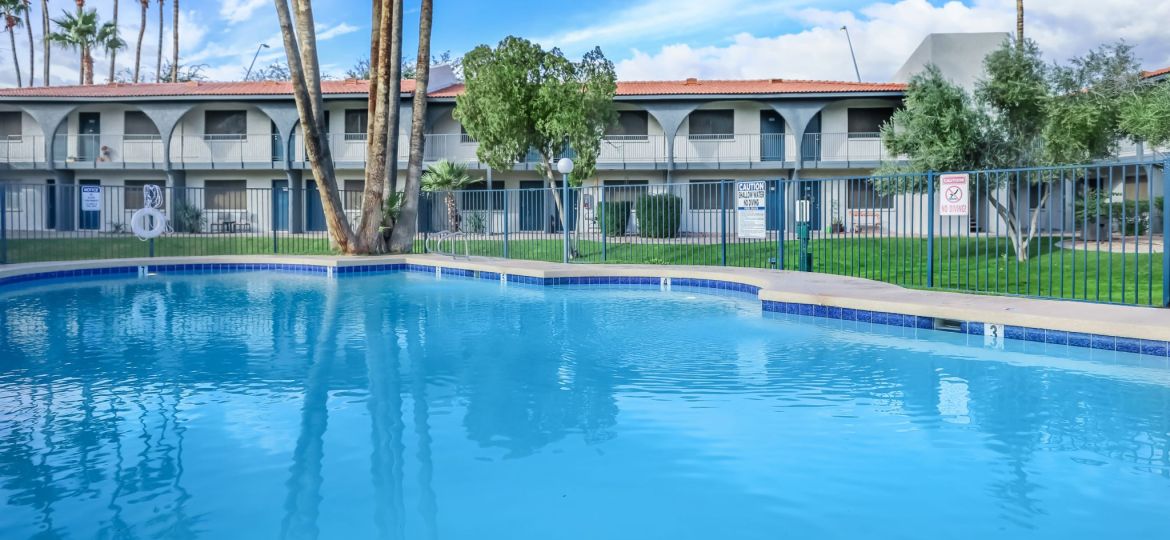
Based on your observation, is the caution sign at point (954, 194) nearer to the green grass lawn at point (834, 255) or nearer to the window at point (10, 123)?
the green grass lawn at point (834, 255)

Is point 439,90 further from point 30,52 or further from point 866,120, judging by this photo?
point 30,52

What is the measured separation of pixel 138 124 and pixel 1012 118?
85.7 feet

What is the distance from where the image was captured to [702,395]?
5.71 meters

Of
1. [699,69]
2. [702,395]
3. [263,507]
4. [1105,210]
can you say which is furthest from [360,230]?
[699,69]

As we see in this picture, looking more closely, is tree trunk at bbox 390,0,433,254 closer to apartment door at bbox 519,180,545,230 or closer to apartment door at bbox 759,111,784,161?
apartment door at bbox 519,180,545,230

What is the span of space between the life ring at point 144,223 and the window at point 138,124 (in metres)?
13.2

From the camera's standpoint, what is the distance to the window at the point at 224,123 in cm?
2884

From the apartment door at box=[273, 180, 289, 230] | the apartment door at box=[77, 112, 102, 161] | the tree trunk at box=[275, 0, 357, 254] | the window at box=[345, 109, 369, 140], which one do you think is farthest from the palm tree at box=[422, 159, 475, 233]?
the apartment door at box=[77, 112, 102, 161]

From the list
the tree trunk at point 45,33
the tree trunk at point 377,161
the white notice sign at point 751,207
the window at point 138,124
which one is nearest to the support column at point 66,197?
the window at point 138,124

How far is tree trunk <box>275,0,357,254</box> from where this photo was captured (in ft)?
54.8

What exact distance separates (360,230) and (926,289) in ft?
→ 39.4

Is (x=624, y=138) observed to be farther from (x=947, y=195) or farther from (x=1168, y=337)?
(x=1168, y=337)

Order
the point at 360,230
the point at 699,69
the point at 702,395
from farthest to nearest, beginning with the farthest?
the point at 699,69
the point at 360,230
the point at 702,395

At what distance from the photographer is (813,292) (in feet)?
31.5
